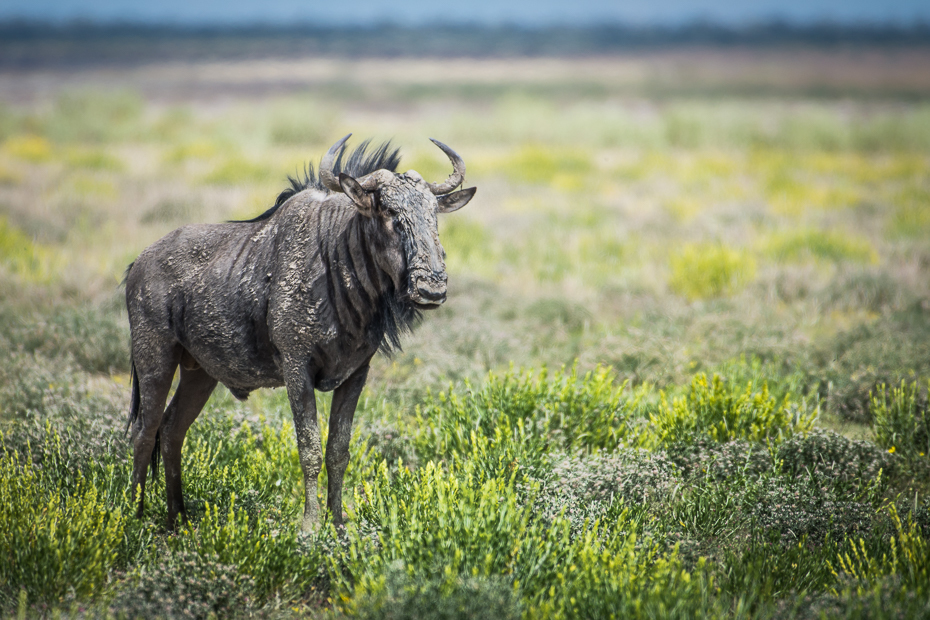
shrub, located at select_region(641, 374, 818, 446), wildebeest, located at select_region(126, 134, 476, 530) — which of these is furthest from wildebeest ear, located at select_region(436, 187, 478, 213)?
shrub, located at select_region(641, 374, 818, 446)

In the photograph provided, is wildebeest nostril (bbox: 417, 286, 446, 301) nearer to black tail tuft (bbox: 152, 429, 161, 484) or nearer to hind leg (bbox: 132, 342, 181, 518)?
hind leg (bbox: 132, 342, 181, 518)

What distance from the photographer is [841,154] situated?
25.2m

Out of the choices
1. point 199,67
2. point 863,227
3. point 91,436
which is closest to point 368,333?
point 91,436

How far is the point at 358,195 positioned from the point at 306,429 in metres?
1.22

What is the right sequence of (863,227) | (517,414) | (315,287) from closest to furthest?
(315,287) → (517,414) → (863,227)

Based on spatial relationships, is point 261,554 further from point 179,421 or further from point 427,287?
point 427,287

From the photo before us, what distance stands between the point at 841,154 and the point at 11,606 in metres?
27.7

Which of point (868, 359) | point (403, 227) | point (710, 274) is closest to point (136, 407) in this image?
point (403, 227)

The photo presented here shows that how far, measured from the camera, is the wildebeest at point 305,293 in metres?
3.22

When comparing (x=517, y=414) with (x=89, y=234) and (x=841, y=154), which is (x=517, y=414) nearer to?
(x=89, y=234)

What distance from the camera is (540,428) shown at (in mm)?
4855

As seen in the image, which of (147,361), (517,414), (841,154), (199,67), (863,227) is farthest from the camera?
(199,67)

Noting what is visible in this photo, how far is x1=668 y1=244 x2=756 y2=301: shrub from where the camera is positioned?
973 centimetres

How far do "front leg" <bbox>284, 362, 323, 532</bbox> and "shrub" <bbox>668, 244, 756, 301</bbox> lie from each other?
23.3 ft
